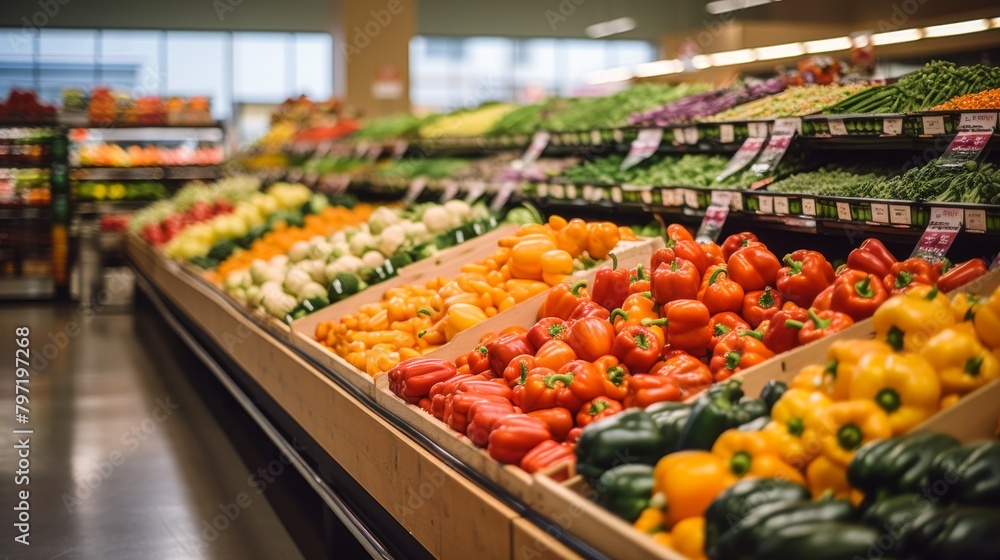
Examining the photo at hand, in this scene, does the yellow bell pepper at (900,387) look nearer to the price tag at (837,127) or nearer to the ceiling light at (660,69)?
the price tag at (837,127)

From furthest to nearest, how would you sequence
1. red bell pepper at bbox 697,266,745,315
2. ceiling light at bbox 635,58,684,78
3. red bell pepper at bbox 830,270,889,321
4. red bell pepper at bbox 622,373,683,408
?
ceiling light at bbox 635,58,684,78, red bell pepper at bbox 697,266,745,315, red bell pepper at bbox 830,270,889,321, red bell pepper at bbox 622,373,683,408

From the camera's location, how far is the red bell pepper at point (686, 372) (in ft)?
8.05

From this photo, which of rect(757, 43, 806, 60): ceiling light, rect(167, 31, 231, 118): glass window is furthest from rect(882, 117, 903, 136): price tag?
rect(167, 31, 231, 118): glass window

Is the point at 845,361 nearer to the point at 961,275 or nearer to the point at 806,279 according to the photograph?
the point at 961,275

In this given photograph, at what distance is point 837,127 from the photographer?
3.42 meters

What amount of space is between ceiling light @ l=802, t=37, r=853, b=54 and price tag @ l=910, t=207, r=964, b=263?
5.81m

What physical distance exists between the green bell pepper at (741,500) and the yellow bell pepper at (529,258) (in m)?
2.08

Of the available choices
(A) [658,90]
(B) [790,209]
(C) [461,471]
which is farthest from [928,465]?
(A) [658,90]

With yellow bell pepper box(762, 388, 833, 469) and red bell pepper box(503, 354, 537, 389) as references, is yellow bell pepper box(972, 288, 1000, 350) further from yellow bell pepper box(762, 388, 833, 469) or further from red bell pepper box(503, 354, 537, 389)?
red bell pepper box(503, 354, 537, 389)

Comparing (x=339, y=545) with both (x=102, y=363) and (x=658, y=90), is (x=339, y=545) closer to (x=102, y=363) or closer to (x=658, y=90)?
(x=658, y=90)

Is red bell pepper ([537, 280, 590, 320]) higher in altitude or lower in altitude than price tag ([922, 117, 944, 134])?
lower

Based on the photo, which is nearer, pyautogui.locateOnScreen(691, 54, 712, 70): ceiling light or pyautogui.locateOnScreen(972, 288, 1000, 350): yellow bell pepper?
pyautogui.locateOnScreen(972, 288, 1000, 350): yellow bell pepper

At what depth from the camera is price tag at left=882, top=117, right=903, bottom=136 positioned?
10.1 ft

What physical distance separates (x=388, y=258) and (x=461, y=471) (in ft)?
8.79
